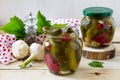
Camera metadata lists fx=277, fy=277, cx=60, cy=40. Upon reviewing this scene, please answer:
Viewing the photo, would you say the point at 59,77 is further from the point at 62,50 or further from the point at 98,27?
the point at 98,27

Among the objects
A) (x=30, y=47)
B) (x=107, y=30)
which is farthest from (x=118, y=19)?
(x=30, y=47)

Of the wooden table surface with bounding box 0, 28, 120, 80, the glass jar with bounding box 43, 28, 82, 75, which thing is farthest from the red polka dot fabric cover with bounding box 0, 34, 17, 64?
the glass jar with bounding box 43, 28, 82, 75

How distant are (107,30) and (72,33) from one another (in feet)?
0.53

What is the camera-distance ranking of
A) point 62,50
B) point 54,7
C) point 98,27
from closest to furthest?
point 62,50, point 98,27, point 54,7

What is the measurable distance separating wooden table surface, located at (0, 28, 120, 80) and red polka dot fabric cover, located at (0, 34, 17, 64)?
0.02m

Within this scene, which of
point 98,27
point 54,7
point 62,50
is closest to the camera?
point 62,50

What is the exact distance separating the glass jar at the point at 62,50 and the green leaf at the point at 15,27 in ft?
0.58

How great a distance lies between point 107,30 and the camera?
937 mm

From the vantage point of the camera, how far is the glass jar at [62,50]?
0.81 meters

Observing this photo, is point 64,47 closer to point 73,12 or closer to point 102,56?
point 102,56

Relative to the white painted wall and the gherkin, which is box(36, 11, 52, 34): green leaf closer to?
the gherkin

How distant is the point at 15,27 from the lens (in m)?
0.98

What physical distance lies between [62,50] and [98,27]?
187mm

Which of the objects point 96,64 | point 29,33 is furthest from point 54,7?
point 96,64
